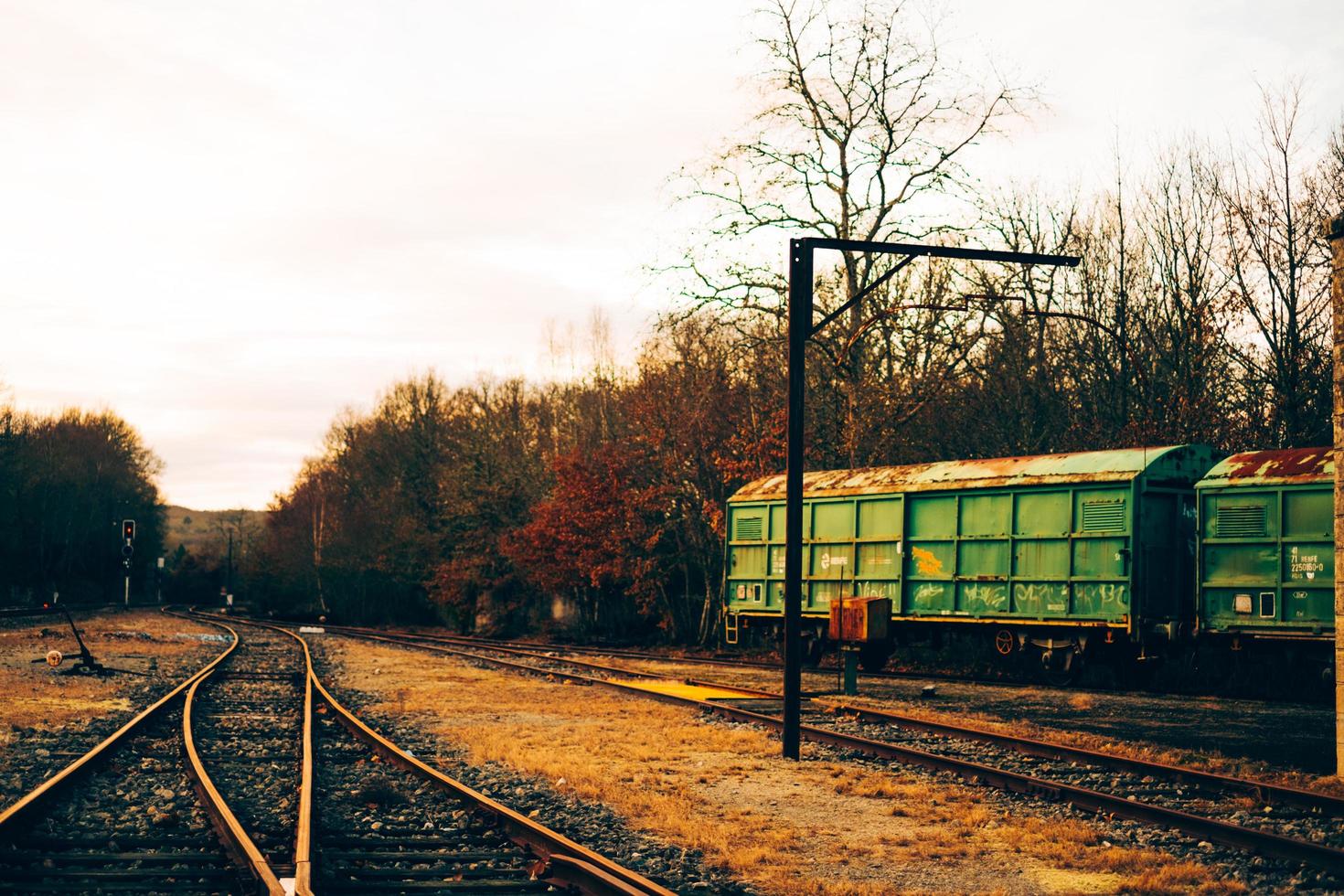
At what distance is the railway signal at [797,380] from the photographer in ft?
41.2

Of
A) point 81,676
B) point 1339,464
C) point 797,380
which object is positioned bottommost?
point 81,676

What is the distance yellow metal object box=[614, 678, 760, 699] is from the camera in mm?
18203

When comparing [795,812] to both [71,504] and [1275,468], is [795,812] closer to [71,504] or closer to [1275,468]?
[1275,468]

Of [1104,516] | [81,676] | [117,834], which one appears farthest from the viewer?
[81,676]

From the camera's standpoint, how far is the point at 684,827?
28.8 feet

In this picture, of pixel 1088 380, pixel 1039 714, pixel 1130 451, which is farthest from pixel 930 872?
pixel 1088 380

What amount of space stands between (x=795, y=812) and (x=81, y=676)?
1577 cm

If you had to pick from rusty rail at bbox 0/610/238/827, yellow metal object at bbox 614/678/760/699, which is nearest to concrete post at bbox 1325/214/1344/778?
yellow metal object at bbox 614/678/760/699

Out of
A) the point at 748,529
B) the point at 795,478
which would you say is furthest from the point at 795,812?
the point at 748,529

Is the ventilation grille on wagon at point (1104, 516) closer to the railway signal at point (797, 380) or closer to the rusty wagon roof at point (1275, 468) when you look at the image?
the rusty wagon roof at point (1275, 468)

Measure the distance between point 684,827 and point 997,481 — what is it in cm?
1272

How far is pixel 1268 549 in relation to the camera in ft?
56.2

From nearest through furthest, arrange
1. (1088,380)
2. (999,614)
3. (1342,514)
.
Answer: (1342,514) → (999,614) → (1088,380)

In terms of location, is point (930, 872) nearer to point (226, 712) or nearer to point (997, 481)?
point (226, 712)
